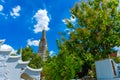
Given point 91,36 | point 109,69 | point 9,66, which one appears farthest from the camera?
point 91,36

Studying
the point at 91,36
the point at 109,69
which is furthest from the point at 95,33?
the point at 109,69

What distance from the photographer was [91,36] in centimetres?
2803

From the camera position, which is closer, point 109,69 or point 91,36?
point 109,69

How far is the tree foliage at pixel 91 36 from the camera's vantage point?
27.4m

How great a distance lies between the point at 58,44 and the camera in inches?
1157

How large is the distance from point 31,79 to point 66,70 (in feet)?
10.3

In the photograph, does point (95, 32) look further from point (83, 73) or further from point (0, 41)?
point (0, 41)

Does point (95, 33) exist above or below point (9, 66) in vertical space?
above

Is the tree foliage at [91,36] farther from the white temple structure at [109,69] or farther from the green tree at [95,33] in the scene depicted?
the white temple structure at [109,69]

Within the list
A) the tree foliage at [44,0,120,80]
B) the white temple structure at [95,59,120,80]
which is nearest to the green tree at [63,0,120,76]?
the tree foliage at [44,0,120,80]

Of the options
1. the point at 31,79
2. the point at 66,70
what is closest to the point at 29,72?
the point at 31,79

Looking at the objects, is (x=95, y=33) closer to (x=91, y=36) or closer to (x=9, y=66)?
(x=91, y=36)

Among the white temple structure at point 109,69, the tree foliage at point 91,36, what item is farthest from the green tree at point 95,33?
the white temple structure at point 109,69

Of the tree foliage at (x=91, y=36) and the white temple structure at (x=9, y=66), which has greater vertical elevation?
the tree foliage at (x=91, y=36)
